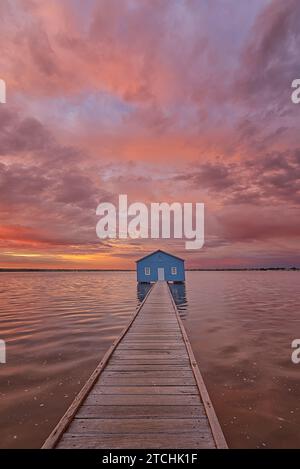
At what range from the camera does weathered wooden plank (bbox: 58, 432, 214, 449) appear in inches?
171

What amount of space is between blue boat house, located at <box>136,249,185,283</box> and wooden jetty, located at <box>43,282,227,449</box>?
1463 inches

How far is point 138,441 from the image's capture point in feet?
14.6

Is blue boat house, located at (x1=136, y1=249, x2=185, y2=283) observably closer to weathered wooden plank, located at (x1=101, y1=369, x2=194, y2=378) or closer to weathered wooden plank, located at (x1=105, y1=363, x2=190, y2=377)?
weathered wooden plank, located at (x1=105, y1=363, x2=190, y2=377)

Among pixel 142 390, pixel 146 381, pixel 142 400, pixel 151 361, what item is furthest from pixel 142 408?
pixel 151 361

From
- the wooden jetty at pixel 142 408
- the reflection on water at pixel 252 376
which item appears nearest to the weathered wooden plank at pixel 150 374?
the wooden jetty at pixel 142 408

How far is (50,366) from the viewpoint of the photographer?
10477 mm

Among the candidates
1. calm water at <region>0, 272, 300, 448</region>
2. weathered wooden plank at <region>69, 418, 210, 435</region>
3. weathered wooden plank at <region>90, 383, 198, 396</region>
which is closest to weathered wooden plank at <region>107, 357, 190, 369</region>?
calm water at <region>0, 272, 300, 448</region>

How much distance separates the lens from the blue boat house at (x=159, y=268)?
46406 millimetres

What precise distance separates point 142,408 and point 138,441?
3.34 ft

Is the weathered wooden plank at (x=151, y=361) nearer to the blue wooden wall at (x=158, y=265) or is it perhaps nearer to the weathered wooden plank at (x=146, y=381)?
the weathered wooden plank at (x=146, y=381)
